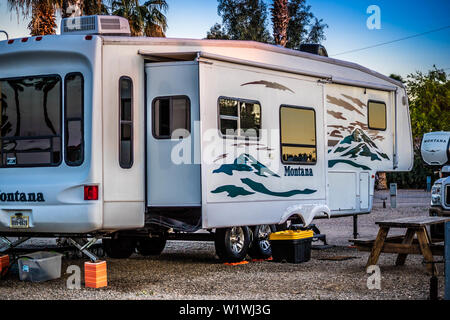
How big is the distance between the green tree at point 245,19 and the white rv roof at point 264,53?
23.0 meters

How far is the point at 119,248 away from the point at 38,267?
97.1 inches

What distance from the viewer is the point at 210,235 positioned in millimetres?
9820

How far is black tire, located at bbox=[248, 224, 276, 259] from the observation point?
10.3 m

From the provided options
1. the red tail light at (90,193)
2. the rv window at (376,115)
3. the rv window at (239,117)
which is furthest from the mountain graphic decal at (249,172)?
the rv window at (376,115)

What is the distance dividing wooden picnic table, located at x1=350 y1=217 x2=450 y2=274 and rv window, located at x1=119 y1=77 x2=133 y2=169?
3387 mm

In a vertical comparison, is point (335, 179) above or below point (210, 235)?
above

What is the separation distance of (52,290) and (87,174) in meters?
1.41

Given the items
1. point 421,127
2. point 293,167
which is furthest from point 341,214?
point 421,127

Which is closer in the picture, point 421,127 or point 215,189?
point 215,189

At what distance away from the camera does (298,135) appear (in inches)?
409

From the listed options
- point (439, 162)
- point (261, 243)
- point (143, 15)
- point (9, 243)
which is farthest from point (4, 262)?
point (143, 15)

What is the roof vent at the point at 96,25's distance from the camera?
8.80 m

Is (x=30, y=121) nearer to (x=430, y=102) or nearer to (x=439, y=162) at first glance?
(x=439, y=162)

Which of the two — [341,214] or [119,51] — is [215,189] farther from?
[341,214]
